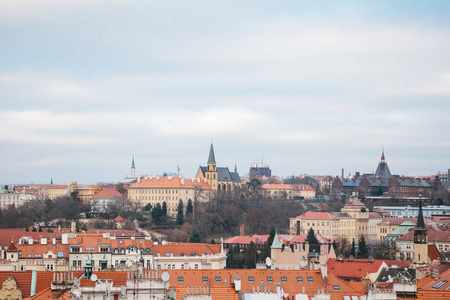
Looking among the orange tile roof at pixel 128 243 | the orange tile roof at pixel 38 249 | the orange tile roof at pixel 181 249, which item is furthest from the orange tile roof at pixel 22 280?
the orange tile roof at pixel 181 249

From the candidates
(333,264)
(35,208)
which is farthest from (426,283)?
(35,208)

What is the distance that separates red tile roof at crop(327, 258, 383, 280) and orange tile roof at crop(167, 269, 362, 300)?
88.8ft

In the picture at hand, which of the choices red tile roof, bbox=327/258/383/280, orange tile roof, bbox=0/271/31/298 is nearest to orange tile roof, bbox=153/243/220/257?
red tile roof, bbox=327/258/383/280

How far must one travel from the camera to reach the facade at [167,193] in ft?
616

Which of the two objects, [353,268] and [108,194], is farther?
[108,194]

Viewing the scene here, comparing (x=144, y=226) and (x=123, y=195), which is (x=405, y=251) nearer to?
(x=144, y=226)

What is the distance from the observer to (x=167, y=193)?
18925 cm

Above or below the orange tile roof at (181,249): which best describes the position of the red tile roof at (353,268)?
below

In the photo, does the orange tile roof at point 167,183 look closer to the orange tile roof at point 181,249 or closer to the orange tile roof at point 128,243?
the orange tile roof at point 181,249

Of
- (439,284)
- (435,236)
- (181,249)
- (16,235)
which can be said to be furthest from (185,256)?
(435,236)

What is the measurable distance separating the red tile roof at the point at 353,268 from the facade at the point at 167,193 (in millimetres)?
101072

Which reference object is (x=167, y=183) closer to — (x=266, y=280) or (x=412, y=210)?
(x=412, y=210)

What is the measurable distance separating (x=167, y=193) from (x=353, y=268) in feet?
352

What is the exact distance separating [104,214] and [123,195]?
1212 inches
